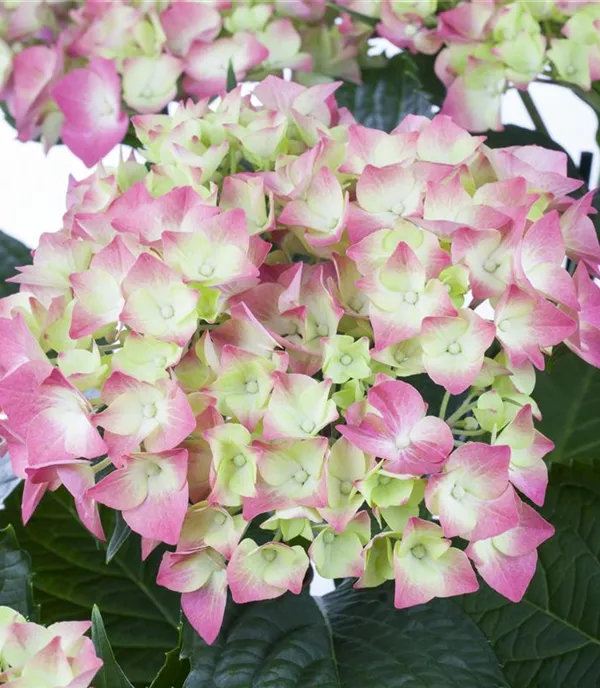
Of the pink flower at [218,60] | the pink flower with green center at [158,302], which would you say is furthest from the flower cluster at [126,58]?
the pink flower with green center at [158,302]

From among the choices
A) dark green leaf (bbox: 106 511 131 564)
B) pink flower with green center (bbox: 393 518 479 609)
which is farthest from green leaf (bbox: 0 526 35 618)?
pink flower with green center (bbox: 393 518 479 609)

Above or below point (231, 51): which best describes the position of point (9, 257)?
below

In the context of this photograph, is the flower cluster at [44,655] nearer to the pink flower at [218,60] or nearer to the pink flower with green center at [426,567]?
the pink flower with green center at [426,567]

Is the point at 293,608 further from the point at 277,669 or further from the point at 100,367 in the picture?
the point at 100,367

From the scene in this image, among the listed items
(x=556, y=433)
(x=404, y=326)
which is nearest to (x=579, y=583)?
(x=556, y=433)

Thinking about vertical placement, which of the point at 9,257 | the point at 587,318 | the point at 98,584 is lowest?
the point at 98,584

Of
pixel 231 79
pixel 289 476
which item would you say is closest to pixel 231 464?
pixel 289 476

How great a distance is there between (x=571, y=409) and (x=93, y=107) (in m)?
0.32

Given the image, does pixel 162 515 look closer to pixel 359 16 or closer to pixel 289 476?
pixel 289 476

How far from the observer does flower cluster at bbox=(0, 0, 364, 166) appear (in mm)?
584

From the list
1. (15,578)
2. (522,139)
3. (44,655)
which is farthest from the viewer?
→ (522,139)

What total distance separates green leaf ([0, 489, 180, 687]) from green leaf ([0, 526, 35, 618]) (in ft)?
0.42

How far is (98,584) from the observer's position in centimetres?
60

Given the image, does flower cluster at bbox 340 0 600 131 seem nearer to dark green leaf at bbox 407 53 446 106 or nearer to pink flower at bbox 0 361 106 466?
dark green leaf at bbox 407 53 446 106
